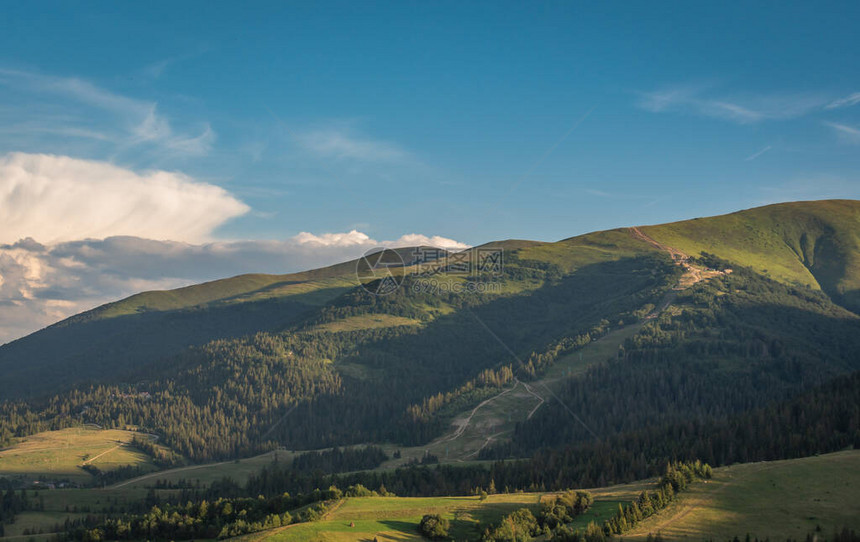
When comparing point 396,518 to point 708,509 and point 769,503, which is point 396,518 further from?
point 769,503

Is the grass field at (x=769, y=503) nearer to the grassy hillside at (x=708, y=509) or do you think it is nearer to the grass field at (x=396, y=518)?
the grassy hillside at (x=708, y=509)

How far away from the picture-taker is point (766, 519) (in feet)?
254

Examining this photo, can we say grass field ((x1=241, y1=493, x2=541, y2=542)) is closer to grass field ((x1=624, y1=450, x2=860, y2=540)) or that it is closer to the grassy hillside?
the grassy hillside

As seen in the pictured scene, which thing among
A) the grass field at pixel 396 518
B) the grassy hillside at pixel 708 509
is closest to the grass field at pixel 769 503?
the grassy hillside at pixel 708 509

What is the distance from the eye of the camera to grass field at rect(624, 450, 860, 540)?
7450 cm

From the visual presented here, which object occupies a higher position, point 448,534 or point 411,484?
point 448,534

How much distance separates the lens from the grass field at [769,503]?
7450cm

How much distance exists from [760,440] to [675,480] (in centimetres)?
8628

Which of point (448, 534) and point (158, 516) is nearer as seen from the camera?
point (448, 534)

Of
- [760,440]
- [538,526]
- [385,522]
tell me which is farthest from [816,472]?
[760,440]

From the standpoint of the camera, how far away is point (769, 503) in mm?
83000

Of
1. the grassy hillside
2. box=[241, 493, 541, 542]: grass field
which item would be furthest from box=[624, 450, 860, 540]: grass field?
box=[241, 493, 541, 542]: grass field

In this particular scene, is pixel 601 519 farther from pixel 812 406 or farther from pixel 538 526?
pixel 812 406

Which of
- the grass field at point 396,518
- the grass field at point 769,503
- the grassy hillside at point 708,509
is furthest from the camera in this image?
the grass field at point 396,518
